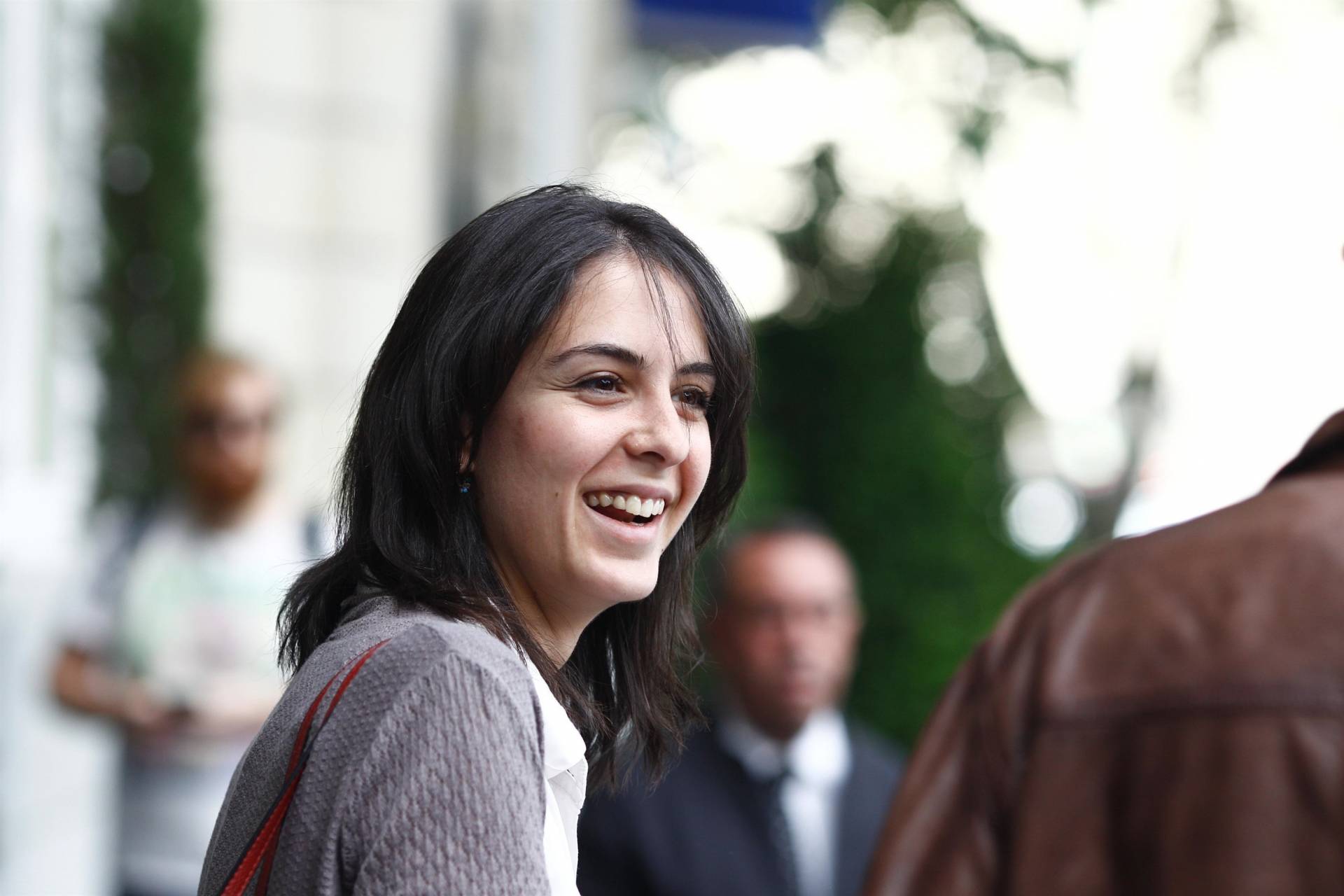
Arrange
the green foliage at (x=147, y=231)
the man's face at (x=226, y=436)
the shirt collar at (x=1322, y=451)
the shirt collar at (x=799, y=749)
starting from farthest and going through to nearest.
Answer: the green foliage at (x=147, y=231) < the man's face at (x=226, y=436) < the shirt collar at (x=799, y=749) < the shirt collar at (x=1322, y=451)

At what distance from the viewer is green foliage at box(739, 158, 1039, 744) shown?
28.5ft

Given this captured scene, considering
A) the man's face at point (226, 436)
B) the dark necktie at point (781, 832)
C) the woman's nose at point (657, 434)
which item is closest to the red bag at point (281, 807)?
the woman's nose at point (657, 434)

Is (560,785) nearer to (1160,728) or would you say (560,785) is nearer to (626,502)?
(626,502)

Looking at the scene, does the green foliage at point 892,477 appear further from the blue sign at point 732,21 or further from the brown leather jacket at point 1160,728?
the brown leather jacket at point 1160,728

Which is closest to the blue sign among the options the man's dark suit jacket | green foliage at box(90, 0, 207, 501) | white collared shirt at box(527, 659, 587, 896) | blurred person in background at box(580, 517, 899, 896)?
green foliage at box(90, 0, 207, 501)

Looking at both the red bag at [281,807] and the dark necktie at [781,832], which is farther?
the dark necktie at [781,832]

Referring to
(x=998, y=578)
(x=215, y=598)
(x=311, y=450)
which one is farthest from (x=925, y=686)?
(x=215, y=598)

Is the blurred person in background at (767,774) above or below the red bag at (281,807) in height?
below

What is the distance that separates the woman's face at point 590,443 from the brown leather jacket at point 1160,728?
26.8 inches

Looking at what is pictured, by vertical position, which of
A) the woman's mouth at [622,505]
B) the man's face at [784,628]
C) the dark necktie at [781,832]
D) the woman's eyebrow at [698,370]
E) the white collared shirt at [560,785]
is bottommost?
the dark necktie at [781,832]

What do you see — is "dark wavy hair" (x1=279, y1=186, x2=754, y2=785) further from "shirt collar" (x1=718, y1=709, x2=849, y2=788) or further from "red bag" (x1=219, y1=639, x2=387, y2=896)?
"shirt collar" (x1=718, y1=709, x2=849, y2=788)

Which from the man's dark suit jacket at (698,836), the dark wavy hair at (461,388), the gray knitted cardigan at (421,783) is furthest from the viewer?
the man's dark suit jacket at (698,836)

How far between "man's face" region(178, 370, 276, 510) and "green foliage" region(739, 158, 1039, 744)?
4071 millimetres

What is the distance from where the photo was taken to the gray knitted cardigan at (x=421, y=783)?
4.89 ft
